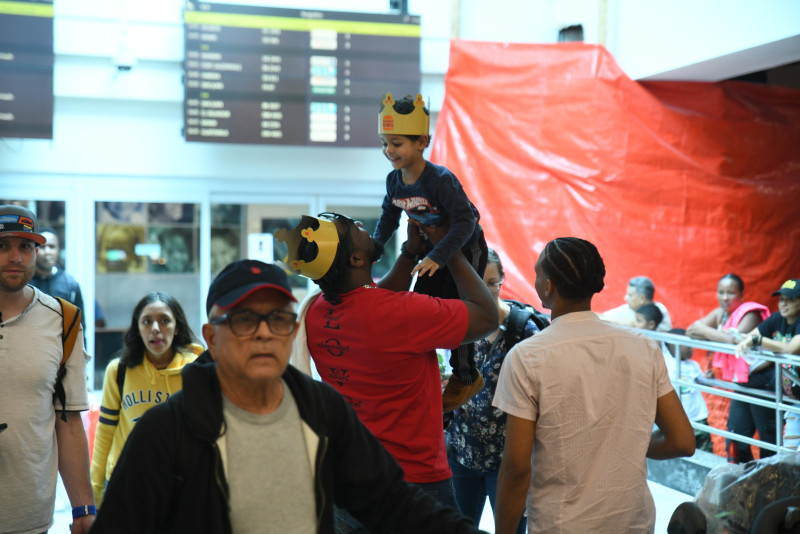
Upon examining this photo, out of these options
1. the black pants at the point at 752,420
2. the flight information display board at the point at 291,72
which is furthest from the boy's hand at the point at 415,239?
the flight information display board at the point at 291,72

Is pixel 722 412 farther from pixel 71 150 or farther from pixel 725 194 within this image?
pixel 71 150

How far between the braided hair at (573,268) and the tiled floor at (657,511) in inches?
97.7

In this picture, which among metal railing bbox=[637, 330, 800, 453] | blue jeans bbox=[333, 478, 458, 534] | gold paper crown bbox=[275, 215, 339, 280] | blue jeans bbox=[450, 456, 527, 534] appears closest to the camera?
blue jeans bbox=[333, 478, 458, 534]

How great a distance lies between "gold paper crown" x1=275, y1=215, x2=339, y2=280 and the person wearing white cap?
0.73 meters

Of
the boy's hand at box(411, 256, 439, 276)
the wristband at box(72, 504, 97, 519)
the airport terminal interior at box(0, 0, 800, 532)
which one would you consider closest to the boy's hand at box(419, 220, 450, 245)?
the boy's hand at box(411, 256, 439, 276)

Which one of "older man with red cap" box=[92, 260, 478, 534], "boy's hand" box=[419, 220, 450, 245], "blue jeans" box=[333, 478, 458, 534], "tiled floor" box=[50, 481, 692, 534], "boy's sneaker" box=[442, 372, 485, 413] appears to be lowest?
"tiled floor" box=[50, 481, 692, 534]

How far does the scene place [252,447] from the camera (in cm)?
148

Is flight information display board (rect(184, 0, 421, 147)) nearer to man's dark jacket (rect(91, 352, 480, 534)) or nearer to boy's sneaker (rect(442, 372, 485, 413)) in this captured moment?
boy's sneaker (rect(442, 372, 485, 413))

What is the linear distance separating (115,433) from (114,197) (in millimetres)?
3846

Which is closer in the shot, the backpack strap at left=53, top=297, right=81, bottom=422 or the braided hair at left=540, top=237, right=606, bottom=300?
the braided hair at left=540, top=237, right=606, bottom=300

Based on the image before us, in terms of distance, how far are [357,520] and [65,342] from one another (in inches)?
40.3

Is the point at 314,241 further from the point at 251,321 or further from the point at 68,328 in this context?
the point at 68,328

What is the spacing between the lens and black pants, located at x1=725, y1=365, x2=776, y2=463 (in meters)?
4.89

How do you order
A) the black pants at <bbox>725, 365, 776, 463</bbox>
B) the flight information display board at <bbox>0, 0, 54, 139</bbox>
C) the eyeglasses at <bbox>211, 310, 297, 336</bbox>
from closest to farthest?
1. the eyeglasses at <bbox>211, 310, 297, 336</bbox>
2. the black pants at <bbox>725, 365, 776, 463</bbox>
3. the flight information display board at <bbox>0, 0, 54, 139</bbox>
